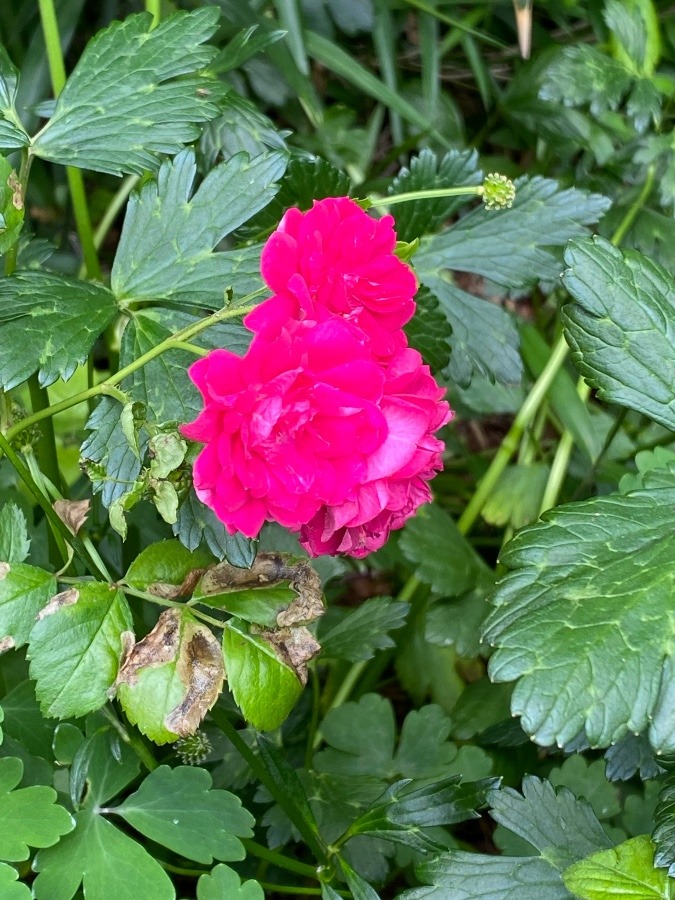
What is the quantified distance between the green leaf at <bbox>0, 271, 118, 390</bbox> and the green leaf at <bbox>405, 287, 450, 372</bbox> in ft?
1.13

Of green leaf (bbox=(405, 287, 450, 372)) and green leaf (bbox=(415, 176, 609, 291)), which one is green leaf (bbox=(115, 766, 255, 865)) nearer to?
green leaf (bbox=(405, 287, 450, 372))

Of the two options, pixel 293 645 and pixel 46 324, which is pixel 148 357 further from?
pixel 293 645

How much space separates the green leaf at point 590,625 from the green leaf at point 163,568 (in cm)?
29

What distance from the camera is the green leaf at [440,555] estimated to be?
3.83 ft

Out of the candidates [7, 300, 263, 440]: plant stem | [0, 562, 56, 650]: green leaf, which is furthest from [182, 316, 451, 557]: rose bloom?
[0, 562, 56, 650]: green leaf

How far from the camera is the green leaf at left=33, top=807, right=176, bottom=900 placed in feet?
2.47

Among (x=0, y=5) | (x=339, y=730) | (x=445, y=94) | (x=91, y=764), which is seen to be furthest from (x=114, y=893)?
(x=445, y=94)

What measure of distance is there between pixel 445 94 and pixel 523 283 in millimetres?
864

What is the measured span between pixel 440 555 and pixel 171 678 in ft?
1.76

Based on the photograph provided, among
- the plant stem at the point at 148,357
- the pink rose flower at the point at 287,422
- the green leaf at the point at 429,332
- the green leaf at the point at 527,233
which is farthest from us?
the green leaf at the point at 527,233

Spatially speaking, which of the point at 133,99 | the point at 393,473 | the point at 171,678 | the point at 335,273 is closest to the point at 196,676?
the point at 171,678

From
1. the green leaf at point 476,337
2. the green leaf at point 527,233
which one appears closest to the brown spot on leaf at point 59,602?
the green leaf at point 476,337

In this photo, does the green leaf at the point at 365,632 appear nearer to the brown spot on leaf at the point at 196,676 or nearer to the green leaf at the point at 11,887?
the brown spot on leaf at the point at 196,676

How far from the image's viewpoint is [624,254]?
2.69 ft
